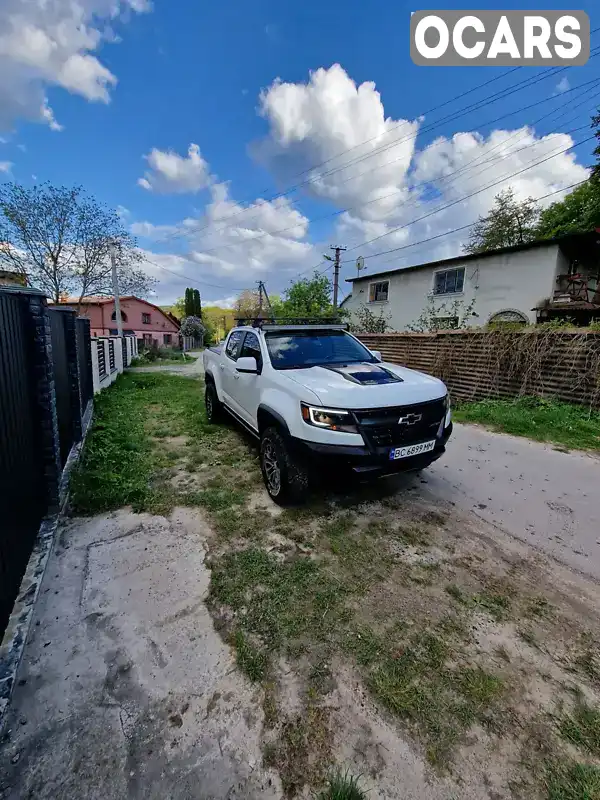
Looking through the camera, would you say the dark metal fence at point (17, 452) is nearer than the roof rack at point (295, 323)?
Yes

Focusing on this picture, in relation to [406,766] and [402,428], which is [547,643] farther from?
[402,428]

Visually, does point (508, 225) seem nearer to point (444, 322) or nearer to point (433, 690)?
point (444, 322)

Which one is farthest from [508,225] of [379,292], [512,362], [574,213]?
[512,362]

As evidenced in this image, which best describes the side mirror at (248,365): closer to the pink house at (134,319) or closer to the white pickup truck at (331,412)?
the white pickup truck at (331,412)

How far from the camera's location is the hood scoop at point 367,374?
3.09 metres

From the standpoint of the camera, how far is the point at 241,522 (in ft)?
9.86

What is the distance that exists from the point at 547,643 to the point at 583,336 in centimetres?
591

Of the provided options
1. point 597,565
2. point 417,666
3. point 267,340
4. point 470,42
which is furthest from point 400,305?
point 417,666

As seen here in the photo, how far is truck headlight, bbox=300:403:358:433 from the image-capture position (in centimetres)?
275

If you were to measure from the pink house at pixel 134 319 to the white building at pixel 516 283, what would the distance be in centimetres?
2715

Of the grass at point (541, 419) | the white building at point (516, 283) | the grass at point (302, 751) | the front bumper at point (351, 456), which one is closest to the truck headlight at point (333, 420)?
the front bumper at point (351, 456)

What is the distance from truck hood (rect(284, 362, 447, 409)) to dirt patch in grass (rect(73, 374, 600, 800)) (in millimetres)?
1098

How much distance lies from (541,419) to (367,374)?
4.59m

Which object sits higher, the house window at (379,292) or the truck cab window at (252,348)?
the house window at (379,292)
